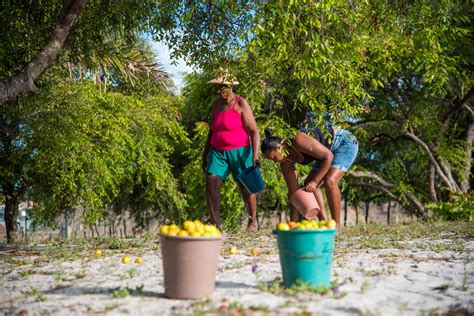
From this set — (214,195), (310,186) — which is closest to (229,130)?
(214,195)

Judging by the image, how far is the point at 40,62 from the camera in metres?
6.84

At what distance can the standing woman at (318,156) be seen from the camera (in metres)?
6.62

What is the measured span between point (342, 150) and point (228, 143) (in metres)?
1.41

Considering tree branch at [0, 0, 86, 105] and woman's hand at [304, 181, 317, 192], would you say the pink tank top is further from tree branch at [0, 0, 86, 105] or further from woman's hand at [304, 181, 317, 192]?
tree branch at [0, 0, 86, 105]

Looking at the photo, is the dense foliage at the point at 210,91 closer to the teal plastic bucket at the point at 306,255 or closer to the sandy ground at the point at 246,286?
the sandy ground at the point at 246,286

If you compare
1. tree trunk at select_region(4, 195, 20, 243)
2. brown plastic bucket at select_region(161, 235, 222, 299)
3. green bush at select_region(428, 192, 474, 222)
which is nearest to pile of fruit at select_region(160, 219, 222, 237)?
brown plastic bucket at select_region(161, 235, 222, 299)

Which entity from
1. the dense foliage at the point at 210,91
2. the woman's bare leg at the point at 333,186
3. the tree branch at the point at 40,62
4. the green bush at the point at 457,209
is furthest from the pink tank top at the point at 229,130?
the green bush at the point at 457,209

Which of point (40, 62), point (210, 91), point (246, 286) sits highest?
point (210, 91)

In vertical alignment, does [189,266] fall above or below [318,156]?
below

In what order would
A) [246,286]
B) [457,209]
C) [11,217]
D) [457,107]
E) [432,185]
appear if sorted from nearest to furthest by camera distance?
[246,286], [457,209], [11,217], [457,107], [432,185]

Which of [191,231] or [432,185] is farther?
[432,185]

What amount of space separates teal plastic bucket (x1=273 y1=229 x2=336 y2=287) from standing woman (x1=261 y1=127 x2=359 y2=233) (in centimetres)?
253

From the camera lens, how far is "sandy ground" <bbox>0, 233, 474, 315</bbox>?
3.53m

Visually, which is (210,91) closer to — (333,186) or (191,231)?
(333,186)
